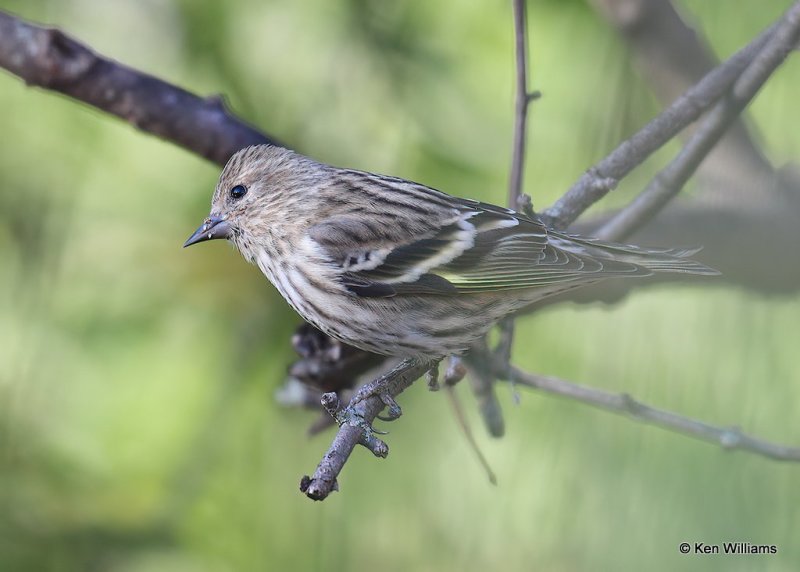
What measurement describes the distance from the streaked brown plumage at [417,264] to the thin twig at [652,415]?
259 mm

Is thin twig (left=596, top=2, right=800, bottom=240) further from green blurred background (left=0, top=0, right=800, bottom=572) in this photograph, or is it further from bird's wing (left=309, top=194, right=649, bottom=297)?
bird's wing (left=309, top=194, right=649, bottom=297)

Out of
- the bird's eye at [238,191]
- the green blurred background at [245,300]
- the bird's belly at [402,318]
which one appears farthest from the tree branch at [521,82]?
the bird's eye at [238,191]

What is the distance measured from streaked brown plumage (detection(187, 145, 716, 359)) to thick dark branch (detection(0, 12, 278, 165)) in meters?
0.68

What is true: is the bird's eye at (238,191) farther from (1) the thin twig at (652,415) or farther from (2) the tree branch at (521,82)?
(1) the thin twig at (652,415)

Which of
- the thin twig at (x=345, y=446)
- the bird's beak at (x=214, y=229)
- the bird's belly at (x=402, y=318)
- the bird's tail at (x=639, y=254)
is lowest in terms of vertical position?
the thin twig at (x=345, y=446)

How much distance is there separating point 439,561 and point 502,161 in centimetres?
197

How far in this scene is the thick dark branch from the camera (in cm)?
340

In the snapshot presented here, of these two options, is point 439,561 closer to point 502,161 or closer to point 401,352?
point 401,352

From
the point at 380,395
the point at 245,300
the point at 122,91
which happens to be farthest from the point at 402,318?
the point at 122,91

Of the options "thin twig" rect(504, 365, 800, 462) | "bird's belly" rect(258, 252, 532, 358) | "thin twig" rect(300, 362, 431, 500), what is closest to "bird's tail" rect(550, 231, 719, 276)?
"bird's belly" rect(258, 252, 532, 358)

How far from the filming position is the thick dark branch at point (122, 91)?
340 cm

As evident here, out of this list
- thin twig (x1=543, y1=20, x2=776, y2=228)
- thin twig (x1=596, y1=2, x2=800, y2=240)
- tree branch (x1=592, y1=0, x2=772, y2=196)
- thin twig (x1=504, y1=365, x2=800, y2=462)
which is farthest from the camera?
tree branch (x1=592, y1=0, x2=772, y2=196)

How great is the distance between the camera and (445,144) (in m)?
3.97

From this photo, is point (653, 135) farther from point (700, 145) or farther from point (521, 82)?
point (521, 82)
